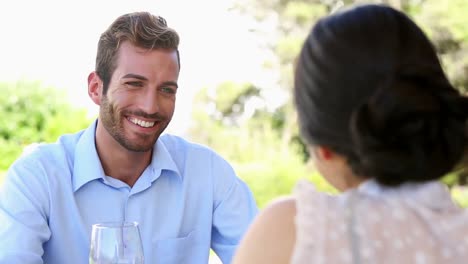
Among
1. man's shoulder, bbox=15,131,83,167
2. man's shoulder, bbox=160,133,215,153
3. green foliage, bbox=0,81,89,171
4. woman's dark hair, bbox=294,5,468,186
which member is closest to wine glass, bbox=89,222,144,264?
woman's dark hair, bbox=294,5,468,186

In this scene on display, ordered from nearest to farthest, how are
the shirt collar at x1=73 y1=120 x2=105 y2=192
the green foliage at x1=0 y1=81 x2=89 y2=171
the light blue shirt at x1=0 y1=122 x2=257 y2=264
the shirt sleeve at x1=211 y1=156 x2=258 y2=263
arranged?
1. the light blue shirt at x1=0 y1=122 x2=257 y2=264
2. the shirt collar at x1=73 y1=120 x2=105 y2=192
3. the shirt sleeve at x1=211 y1=156 x2=258 y2=263
4. the green foliage at x1=0 y1=81 x2=89 y2=171

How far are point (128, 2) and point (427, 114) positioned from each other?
941 cm

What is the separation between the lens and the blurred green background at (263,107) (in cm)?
852

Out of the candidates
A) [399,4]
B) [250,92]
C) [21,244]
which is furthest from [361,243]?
[250,92]

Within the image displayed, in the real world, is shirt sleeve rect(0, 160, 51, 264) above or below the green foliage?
above

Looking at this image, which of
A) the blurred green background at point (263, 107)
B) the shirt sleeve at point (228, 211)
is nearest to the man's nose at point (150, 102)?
the shirt sleeve at point (228, 211)

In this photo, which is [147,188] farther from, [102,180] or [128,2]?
[128,2]

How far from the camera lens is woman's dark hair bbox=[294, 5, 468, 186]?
961 millimetres

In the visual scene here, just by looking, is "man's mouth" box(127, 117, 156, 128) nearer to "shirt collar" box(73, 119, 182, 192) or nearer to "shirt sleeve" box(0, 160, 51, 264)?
"shirt collar" box(73, 119, 182, 192)

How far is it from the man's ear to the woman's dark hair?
123cm

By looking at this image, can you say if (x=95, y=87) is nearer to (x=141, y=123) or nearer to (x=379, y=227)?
(x=141, y=123)

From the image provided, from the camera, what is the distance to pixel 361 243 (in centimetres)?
97

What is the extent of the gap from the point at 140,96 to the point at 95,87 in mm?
193

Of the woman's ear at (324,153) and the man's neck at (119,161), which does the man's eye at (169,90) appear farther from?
the woman's ear at (324,153)
